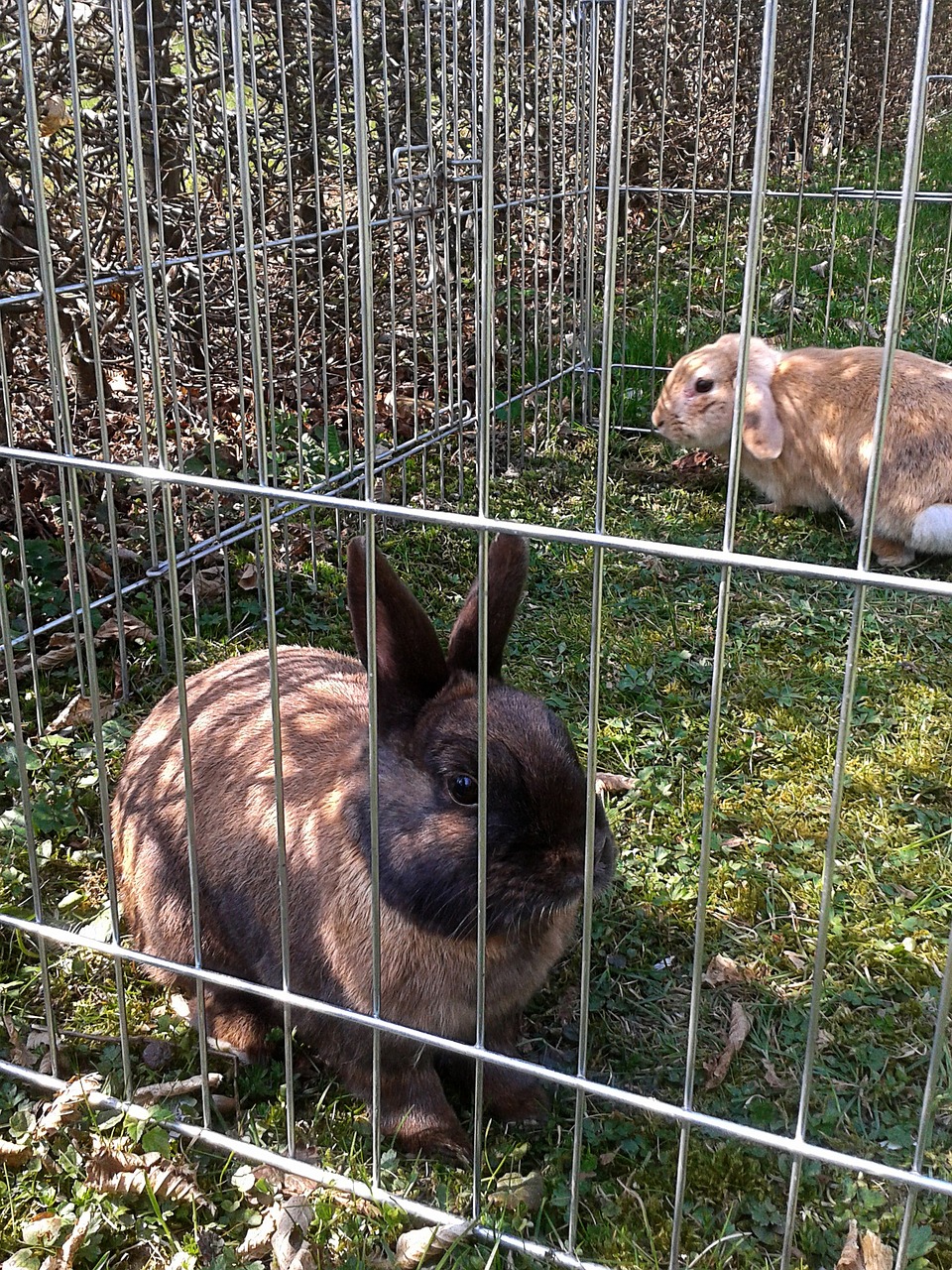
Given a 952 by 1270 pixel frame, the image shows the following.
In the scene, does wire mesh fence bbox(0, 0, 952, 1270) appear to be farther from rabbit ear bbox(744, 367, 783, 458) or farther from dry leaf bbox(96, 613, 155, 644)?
rabbit ear bbox(744, 367, 783, 458)

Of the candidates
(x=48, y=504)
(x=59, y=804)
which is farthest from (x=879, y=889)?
(x=48, y=504)

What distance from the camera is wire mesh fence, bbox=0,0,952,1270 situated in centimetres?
192

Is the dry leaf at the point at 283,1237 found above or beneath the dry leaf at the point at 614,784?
beneath

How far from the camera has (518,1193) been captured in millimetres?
2074

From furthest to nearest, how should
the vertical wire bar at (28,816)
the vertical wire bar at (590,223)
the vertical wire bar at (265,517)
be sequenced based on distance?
the vertical wire bar at (590,223) < the vertical wire bar at (28,816) < the vertical wire bar at (265,517)

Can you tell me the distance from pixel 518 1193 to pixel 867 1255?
0.57 m

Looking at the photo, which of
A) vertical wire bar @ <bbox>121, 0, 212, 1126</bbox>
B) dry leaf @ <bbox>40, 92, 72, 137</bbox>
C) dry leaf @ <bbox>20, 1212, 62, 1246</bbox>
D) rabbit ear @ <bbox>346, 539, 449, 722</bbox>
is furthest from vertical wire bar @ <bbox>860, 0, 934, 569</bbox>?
dry leaf @ <bbox>40, 92, 72, 137</bbox>

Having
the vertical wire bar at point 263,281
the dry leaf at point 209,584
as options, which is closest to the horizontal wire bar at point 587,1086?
the vertical wire bar at point 263,281

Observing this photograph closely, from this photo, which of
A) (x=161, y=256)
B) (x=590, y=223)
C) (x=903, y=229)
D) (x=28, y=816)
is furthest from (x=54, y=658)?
(x=903, y=229)

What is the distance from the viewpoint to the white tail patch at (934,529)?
14.6ft

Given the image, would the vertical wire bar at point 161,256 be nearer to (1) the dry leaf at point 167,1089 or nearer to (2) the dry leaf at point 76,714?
(2) the dry leaf at point 76,714

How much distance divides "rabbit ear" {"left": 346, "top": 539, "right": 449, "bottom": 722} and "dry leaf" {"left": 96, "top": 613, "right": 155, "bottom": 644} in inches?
76.8

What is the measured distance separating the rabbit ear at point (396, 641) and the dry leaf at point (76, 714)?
1637mm

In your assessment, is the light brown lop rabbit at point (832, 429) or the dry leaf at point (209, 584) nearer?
the dry leaf at point (209, 584)
